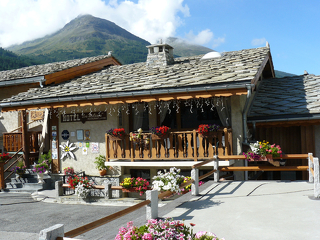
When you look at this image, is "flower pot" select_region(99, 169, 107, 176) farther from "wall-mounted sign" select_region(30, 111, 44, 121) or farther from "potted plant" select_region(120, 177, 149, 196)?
"wall-mounted sign" select_region(30, 111, 44, 121)

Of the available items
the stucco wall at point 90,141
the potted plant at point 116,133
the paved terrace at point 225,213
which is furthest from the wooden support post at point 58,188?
the potted plant at point 116,133

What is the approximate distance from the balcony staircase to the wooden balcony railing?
10.9 ft

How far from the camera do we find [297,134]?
11055 millimetres

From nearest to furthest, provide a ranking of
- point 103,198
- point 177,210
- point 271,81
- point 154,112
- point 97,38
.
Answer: point 177,210 < point 103,198 < point 154,112 < point 271,81 < point 97,38

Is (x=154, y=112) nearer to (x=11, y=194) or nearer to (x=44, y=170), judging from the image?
(x=44, y=170)

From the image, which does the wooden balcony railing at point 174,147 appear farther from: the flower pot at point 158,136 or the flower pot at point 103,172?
the flower pot at point 103,172

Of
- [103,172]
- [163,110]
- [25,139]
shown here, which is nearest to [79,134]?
[103,172]

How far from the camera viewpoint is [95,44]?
4779 inches

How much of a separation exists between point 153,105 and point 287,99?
204 inches

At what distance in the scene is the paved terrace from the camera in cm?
513

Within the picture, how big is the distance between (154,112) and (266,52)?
540 cm

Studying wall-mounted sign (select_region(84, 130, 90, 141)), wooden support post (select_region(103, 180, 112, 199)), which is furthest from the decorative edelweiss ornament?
wooden support post (select_region(103, 180, 112, 199))

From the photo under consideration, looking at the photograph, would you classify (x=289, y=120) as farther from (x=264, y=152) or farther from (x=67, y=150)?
(x=67, y=150)

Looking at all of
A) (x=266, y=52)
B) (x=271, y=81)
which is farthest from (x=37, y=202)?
(x=271, y=81)
